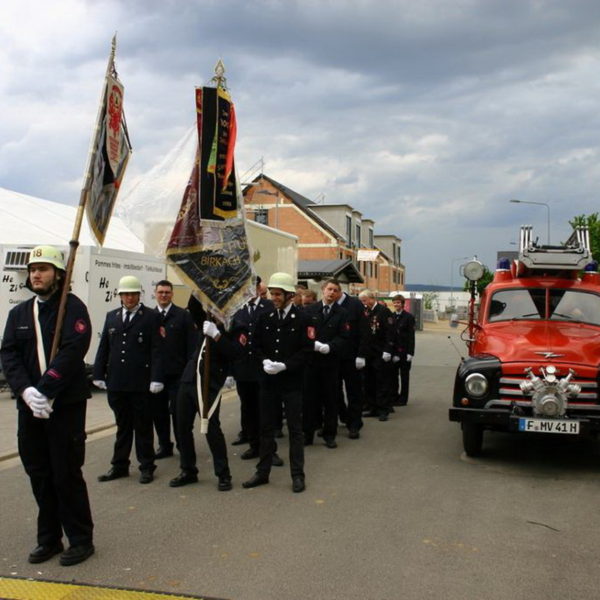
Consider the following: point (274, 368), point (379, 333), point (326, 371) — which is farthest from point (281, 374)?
point (379, 333)

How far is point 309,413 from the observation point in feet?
28.8

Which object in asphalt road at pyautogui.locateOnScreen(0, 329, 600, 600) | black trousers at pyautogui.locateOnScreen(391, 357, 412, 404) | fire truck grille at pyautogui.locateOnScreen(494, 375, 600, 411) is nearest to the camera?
asphalt road at pyautogui.locateOnScreen(0, 329, 600, 600)

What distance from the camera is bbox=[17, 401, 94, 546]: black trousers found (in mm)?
4711

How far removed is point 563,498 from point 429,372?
13049 mm

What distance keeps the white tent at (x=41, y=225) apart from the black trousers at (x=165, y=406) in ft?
31.9

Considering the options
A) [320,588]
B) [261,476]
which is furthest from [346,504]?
[320,588]

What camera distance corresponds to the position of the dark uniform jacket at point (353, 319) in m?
9.24

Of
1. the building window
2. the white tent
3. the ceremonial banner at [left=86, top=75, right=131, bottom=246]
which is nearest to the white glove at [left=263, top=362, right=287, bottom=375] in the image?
the ceremonial banner at [left=86, top=75, right=131, bottom=246]

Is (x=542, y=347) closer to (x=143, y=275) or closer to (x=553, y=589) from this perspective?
(x=553, y=589)

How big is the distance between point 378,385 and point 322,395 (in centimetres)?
259

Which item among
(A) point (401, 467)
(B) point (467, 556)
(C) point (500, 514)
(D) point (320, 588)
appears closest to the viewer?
(D) point (320, 588)

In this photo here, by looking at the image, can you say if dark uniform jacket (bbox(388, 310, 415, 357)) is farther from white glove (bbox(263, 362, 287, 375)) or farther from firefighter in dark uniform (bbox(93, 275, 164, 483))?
firefighter in dark uniform (bbox(93, 275, 164, 483))

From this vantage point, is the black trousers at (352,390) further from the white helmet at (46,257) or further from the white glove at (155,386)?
the white helmet at (46,257)

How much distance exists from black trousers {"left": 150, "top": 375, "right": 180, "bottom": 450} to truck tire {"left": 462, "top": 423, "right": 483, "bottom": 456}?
3266 millimetres
